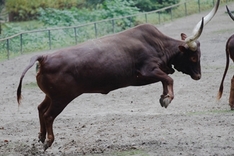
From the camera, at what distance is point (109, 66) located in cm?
977

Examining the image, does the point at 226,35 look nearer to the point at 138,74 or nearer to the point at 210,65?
the point at 210,65

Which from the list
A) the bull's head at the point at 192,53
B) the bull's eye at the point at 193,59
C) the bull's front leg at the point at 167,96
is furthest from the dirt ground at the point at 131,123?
the bull's eye at the point at 193,59

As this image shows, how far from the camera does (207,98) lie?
572 inches

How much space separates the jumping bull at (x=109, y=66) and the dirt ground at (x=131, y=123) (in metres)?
0.78

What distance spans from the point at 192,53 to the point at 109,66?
1.85 m

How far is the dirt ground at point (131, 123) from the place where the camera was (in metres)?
9.72

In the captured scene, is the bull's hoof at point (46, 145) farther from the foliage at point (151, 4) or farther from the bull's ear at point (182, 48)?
the foliage at point (151, 4)

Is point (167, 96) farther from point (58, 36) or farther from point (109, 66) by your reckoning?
point (58, 36)

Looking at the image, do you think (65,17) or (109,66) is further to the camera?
(65,17)

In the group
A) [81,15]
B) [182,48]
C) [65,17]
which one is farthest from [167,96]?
[81,15]

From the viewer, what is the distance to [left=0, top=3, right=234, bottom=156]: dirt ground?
31.9 feet

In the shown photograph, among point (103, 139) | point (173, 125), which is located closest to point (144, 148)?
point (103, 139)

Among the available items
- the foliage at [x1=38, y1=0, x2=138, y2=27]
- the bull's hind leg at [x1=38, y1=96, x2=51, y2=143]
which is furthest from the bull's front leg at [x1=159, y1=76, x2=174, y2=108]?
the foliage at [x1=38, y1=0, x2=138, y2=27]

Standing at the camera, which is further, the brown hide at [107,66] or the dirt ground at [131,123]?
the dirt ground at [131,123]
